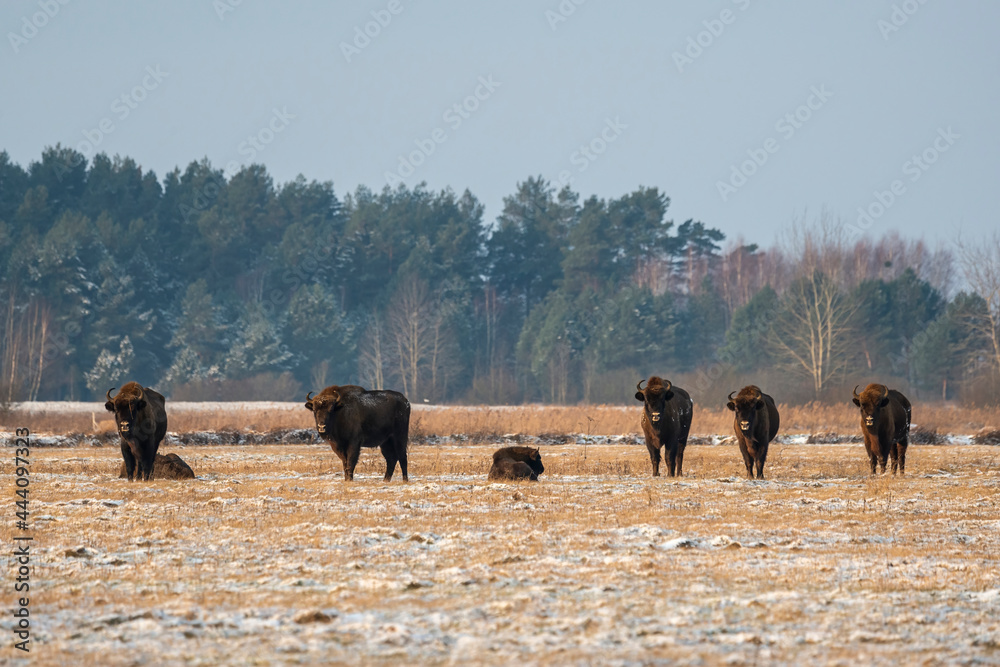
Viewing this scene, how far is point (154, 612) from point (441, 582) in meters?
2.68

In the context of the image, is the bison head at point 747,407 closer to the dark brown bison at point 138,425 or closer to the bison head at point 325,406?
the bison head at point 325,406

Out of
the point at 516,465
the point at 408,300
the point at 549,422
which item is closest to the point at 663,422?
the point at 516,465

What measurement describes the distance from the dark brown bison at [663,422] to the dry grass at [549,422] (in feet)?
55.4

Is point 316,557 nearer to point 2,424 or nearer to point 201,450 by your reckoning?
point 201,450

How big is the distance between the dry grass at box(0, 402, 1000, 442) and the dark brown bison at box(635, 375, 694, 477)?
55.4ft

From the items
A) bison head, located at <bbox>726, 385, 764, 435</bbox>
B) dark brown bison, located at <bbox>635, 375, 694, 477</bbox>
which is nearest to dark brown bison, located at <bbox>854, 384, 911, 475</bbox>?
bison head, located at <bbox>726, 385, 764, 435</bbox>

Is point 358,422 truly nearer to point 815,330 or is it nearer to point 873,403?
point 873,403

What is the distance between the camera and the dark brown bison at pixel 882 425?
73.8 ft

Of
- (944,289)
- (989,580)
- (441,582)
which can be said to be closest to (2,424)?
(441,582)

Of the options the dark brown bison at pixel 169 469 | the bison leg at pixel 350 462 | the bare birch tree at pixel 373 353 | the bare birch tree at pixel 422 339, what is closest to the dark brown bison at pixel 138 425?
the dark brown bison at pixel 169 469

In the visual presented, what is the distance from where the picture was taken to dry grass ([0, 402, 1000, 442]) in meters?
41.2

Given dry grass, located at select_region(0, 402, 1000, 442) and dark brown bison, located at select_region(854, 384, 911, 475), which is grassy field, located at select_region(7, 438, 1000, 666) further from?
dry grass, located at select_region(0, 402, 1000, 442)

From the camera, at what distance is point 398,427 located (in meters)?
21.7

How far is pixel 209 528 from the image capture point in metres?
13.9
